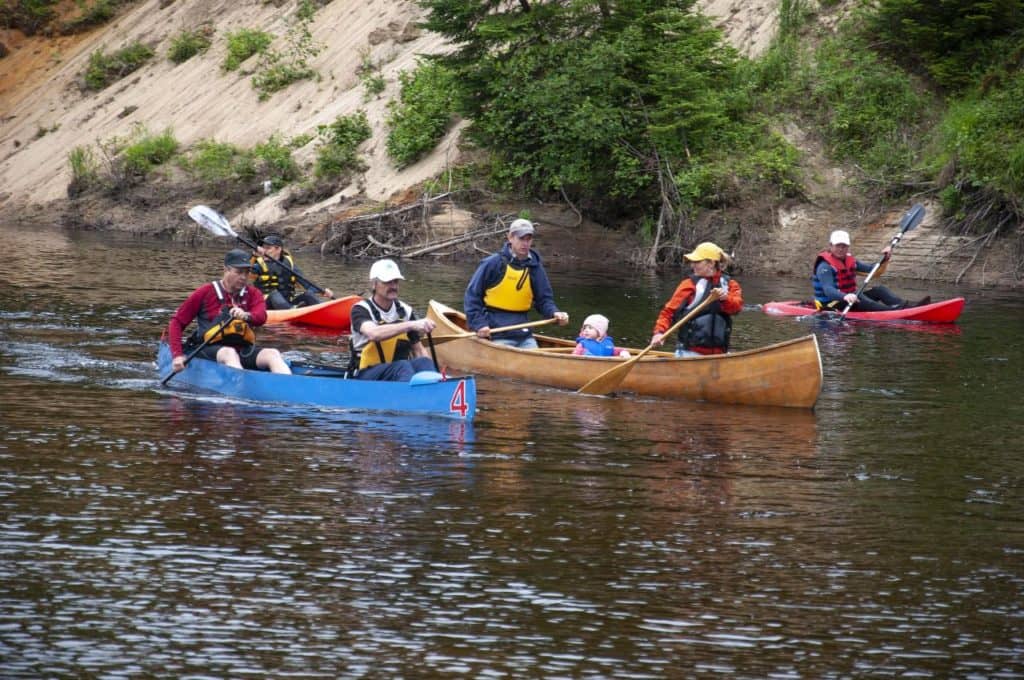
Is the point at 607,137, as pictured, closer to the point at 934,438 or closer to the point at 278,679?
the point at 934,438

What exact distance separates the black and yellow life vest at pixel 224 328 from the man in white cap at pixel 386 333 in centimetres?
119

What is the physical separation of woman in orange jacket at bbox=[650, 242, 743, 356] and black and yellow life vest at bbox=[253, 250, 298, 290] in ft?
23.7

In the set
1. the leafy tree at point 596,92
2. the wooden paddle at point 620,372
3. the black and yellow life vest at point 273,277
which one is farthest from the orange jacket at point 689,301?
the leafy tree at point 596,92

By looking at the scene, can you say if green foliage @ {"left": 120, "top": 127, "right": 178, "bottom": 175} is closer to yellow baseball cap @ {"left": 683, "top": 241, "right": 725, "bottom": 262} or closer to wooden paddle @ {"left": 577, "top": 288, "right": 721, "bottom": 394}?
wooden paddle @ {"left": 577, "top": 288, "right": 721, "bottom": 394}

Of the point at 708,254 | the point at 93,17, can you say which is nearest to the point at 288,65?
the point at 93,17

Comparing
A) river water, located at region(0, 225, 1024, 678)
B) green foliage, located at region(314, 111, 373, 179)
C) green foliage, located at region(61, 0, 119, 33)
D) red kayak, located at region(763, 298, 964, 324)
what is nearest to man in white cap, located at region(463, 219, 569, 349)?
river water, located at region(0, 225, 1024, 678)

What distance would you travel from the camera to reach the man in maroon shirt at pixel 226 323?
12812 millimetres

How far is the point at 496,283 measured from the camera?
47.4 ft

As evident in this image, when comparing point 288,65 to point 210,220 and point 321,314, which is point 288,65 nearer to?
point 321,314

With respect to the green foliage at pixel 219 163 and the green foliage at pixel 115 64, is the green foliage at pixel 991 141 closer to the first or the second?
the green foliage at pixel 219 163

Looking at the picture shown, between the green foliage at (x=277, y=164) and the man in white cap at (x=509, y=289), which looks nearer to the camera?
the man in white cap at (x=509, y=289)

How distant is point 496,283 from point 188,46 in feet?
106

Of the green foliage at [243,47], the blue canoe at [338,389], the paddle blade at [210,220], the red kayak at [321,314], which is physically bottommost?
the blue canoe at [338,389]

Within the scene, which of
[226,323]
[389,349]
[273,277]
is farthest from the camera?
[273,277]
